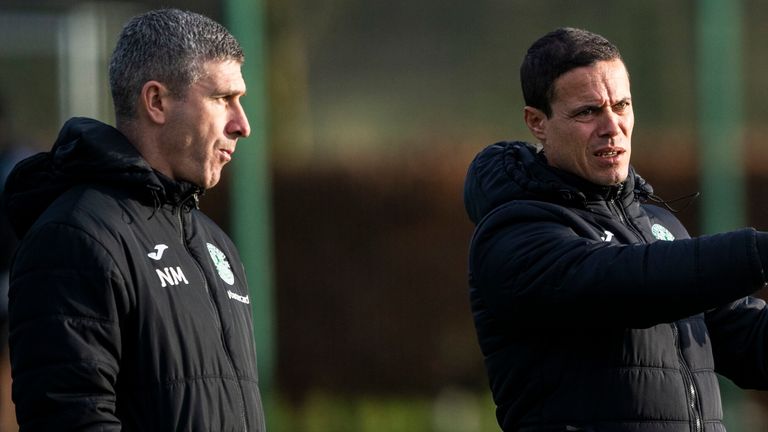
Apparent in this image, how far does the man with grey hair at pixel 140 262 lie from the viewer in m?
3.06

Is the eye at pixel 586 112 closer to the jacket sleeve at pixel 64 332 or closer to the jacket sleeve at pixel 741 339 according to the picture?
the jacket sleeve at pixel 741 339

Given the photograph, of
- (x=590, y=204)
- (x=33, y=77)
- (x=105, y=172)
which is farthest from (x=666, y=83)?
(x=105, y=172)

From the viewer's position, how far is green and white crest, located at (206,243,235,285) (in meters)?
3.57

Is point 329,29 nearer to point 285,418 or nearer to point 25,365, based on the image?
point 285,418

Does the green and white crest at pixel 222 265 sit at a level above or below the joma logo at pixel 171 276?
below

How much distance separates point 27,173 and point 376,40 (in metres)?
6.16

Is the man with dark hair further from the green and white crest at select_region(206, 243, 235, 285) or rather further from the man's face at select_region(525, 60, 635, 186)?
the green and white crest at select_region(206, 243, 235, 285)

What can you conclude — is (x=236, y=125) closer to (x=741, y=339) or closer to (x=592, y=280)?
(x=592, y=280)

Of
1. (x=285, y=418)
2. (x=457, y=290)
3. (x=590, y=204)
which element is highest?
(x=590, y=204)

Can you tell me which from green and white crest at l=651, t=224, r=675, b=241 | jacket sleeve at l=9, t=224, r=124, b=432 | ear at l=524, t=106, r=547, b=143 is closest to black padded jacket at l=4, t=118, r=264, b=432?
jacket sleeve at l=9, t=224, r=124, b=432

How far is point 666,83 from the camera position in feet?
29.5

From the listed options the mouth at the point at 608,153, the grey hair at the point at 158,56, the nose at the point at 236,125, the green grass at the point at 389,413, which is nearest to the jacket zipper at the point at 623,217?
the mouth at the point at 608,153

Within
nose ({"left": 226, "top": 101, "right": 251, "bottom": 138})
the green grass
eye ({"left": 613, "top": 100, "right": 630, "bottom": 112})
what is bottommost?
the green grass

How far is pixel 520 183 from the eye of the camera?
3678mm
